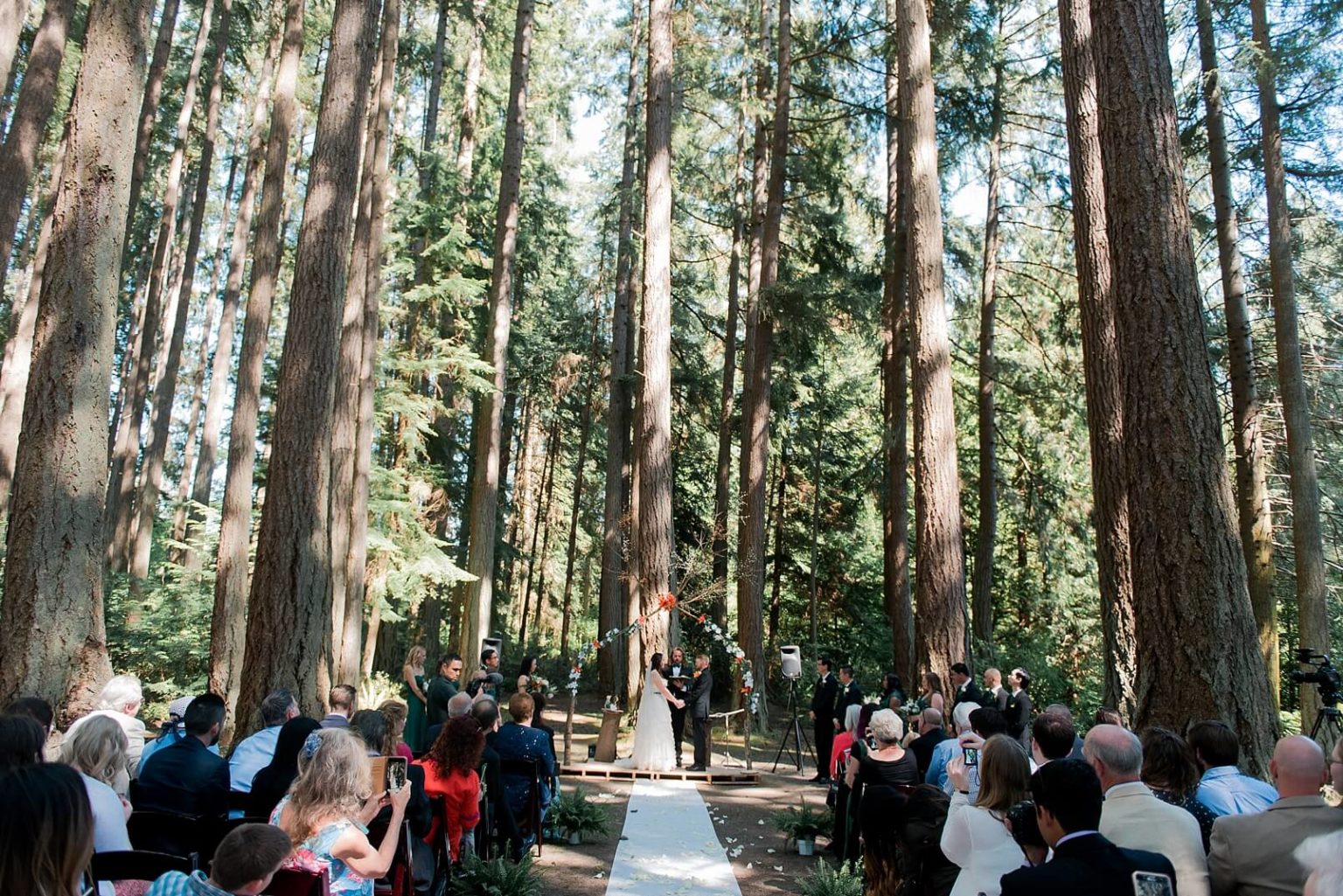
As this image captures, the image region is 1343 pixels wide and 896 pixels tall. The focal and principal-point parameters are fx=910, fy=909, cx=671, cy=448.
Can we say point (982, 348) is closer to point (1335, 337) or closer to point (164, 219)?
point (1335, 337)

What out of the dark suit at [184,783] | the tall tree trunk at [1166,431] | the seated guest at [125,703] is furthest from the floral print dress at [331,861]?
the tall tree trunk at [1166,431]

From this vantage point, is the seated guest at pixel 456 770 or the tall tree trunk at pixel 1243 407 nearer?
the seated guest at pixel 456 770

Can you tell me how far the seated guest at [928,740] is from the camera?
667 cm

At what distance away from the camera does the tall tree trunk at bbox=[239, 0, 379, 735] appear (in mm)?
8938

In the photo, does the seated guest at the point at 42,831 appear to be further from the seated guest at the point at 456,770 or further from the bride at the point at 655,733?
the bride at the point at 655,733

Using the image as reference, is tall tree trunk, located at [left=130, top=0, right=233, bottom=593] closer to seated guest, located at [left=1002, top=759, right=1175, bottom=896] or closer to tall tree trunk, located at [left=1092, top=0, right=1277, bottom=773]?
tall tree trunk, located at [left=1092, top=0, right=1277, bottom=773]

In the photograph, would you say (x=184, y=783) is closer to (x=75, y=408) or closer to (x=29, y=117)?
(x=75, y=408)

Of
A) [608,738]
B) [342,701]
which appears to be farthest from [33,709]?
[608,738]

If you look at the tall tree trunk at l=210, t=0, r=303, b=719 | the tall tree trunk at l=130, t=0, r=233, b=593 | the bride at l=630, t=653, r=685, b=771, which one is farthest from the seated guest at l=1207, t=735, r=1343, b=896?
the tall tree trunk at l=130, t=0, r=233, b=593

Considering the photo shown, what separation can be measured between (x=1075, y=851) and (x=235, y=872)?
2.63 meters

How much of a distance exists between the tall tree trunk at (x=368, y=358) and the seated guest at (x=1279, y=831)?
12.3 meters

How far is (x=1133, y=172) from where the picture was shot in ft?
21.3

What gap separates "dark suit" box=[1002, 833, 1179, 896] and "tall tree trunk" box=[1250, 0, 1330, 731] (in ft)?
37.3

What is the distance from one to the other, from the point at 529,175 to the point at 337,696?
2110 cm
